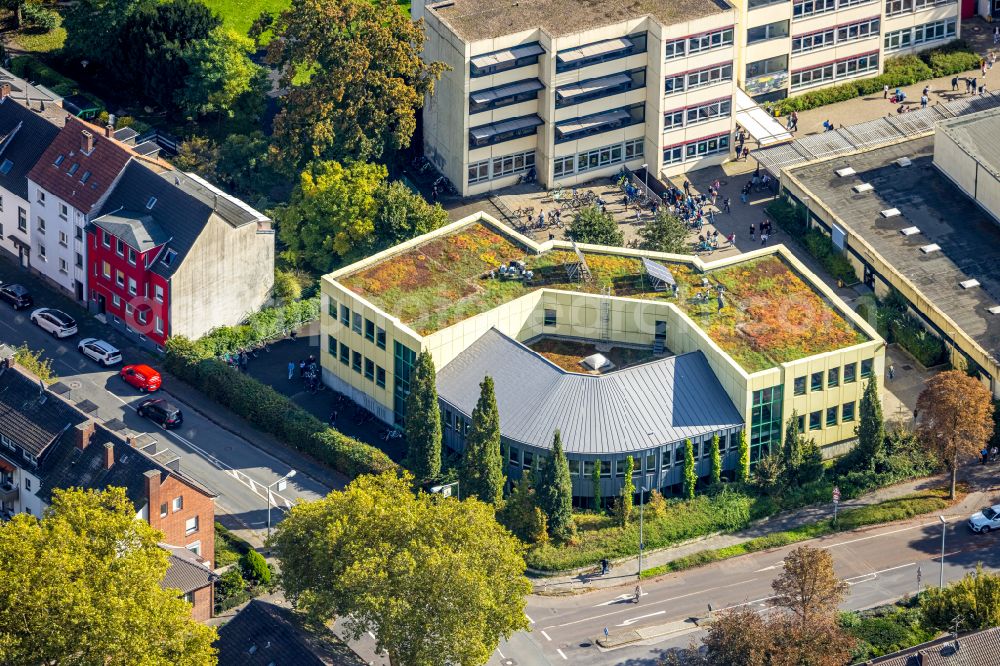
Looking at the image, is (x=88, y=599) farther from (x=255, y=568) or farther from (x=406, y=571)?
(x=255, y=568)

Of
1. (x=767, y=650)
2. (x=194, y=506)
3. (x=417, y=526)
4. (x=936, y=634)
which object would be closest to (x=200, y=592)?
(x=194, y=506)

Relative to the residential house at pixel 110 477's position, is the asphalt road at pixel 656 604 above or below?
below

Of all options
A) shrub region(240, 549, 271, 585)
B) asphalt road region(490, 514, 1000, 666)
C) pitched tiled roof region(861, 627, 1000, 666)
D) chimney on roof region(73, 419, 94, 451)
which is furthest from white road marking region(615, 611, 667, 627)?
chimney on roof region(73, 419, 94, 451)

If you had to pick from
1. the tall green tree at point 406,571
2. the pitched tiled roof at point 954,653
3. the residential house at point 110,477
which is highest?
the residential house at point 110,477

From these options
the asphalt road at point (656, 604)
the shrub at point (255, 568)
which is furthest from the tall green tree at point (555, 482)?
the shrub at point (255, 568)

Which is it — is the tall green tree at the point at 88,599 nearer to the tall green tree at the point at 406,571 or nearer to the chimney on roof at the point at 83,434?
the tall green tree at the point at 406,571

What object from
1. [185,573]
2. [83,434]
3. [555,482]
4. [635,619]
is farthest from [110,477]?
[635,619]
